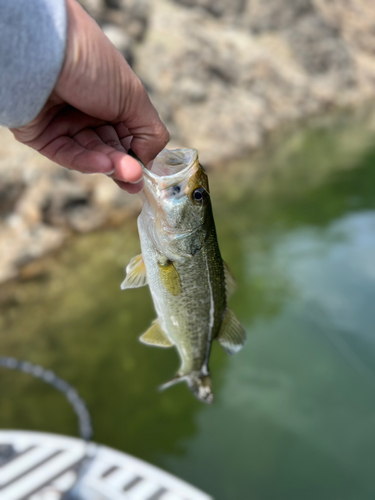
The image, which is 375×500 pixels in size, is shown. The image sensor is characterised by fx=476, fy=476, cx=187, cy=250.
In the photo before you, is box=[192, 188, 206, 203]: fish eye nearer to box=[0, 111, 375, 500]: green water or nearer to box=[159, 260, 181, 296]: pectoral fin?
box=[159, 260, 181, 296]: pectoral fin

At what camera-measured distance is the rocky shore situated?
10812 millimetres

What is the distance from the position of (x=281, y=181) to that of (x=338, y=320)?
7.12 m

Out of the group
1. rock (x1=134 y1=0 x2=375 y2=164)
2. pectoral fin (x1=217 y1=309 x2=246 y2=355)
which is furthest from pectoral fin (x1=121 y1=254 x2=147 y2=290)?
rock (x1=134 y1=0 x2=375 y2=164)

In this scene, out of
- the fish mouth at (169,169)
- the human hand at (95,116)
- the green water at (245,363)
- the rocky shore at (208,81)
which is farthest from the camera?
the rocky shore at (208,81)

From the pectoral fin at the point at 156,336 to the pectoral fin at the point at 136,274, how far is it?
0.24 meters

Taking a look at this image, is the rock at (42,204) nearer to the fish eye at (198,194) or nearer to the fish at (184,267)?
the fish at (184,267)

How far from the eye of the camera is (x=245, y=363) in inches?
278

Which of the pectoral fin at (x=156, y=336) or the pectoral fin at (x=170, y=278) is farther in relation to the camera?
the pectoral fin at (x=156, y=336)

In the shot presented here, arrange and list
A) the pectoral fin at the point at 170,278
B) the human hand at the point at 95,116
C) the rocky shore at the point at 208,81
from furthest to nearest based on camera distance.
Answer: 1. the rocky shore at the point at 208,81
2. the pectoral fin at the point at 170,278
3. the human hand at the point at 95,116

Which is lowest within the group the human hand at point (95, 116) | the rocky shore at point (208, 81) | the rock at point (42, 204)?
the rock at point (42, 204)

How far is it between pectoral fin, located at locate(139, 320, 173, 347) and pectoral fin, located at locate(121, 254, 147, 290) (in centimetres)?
24

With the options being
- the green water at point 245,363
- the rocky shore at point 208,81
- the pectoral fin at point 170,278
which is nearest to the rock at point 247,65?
the rocky shore at point 208,81

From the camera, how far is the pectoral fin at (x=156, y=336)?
75.6 inches

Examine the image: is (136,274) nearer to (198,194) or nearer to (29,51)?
(198,194)
